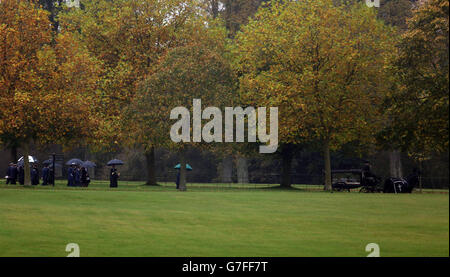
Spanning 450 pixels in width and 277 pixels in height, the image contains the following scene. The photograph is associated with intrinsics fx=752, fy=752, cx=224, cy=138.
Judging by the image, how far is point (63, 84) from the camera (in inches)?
2293

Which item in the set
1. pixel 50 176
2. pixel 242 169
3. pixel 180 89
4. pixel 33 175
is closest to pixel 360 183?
pixel 180 89

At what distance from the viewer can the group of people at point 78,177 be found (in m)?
62.2

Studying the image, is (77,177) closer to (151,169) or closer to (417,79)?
(151,169)

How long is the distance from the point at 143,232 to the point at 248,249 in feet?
15.9

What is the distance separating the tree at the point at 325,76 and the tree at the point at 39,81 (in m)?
12.8

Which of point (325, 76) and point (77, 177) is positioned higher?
point (325, 76)

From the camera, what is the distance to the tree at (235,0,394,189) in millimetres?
56344

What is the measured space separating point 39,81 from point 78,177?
12.4 meters

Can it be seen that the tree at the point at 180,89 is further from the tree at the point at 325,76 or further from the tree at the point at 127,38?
the tree at the point at 127,38

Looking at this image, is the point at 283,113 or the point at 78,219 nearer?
the point at 78,219

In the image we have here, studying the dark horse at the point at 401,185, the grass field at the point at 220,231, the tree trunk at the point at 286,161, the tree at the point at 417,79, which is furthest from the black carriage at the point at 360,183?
the grass field at the point at 220,231

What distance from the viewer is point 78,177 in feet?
214
